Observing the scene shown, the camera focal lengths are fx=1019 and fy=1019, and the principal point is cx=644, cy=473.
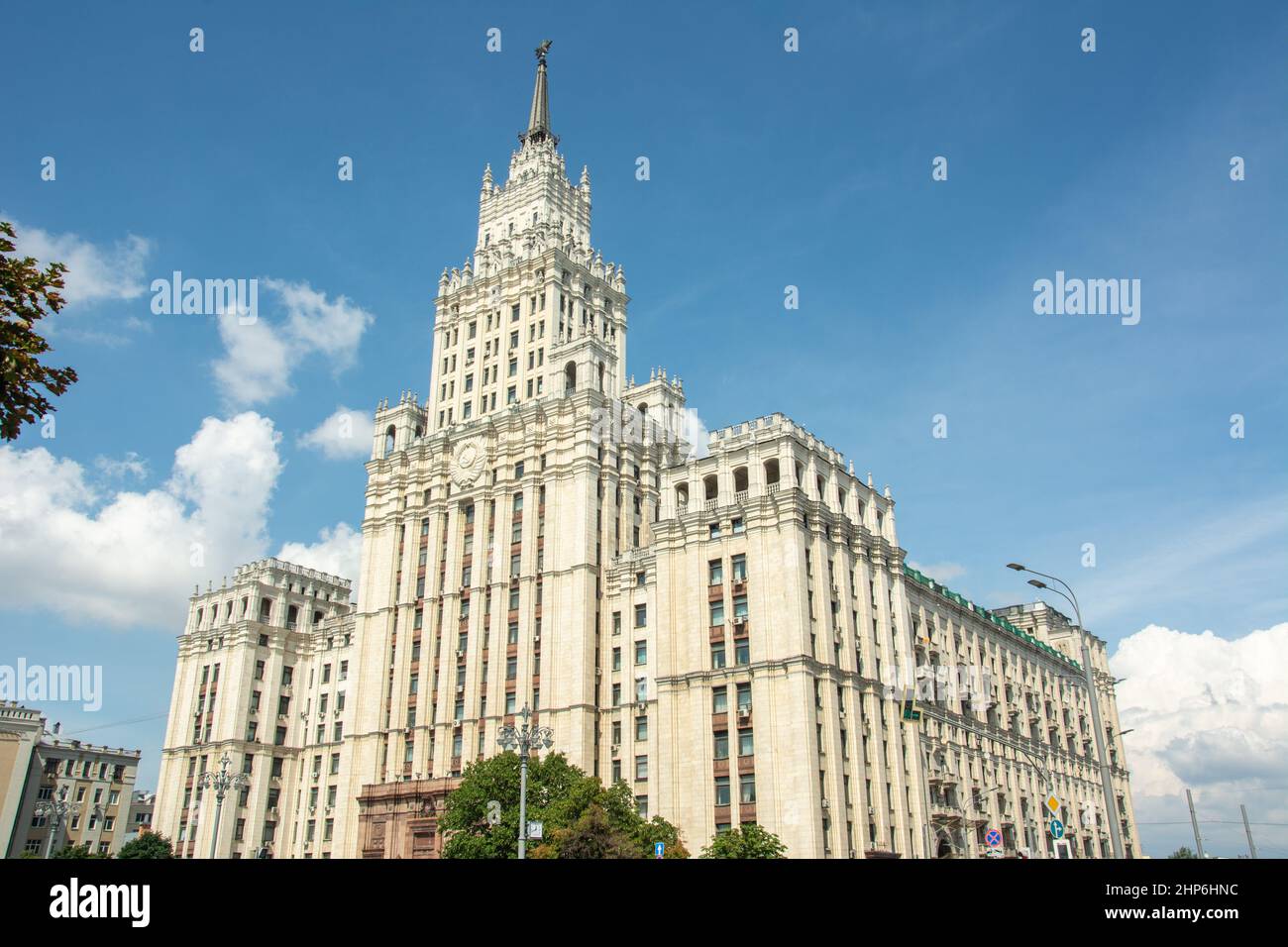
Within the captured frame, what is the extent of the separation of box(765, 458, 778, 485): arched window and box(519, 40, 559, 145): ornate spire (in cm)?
5490

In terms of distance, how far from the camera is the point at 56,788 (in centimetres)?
12088

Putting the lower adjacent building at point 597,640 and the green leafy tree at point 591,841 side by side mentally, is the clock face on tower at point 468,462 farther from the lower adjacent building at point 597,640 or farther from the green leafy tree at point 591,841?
the green leafy tree at point 591,841

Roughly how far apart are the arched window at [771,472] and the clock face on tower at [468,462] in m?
27.2

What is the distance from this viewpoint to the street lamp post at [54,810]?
86.2 m

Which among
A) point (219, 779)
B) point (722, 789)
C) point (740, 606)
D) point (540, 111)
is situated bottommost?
point (722, 789)

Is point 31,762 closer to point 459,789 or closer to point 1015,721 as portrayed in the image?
point 459,789

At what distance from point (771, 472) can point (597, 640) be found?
63.9 ft

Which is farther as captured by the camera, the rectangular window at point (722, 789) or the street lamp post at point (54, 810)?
the street lamp post at point (54, 810)

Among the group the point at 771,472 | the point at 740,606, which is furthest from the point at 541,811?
the point at 771,472

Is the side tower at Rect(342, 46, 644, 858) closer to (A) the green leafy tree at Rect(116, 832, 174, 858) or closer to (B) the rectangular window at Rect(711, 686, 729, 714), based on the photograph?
(B) the rectangular window at Rect(711, 686, 729, 714)

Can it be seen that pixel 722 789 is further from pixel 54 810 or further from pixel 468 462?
pixel 54 810

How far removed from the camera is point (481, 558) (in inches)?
3516

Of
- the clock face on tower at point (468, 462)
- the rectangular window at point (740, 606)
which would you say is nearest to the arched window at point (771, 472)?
the rectangular window at point (740, 606)
